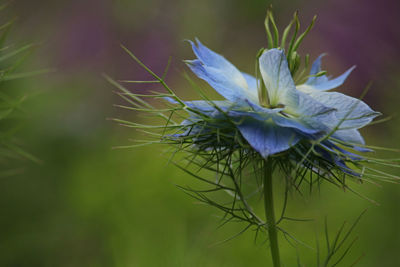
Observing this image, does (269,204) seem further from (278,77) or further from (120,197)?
(120,197)

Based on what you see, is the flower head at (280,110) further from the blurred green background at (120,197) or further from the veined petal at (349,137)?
the blurred green background at (120,197)

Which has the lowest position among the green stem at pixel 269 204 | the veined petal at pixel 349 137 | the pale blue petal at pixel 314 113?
the green stem at pixel 269 204

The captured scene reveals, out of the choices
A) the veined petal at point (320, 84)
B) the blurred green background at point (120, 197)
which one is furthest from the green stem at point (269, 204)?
the blurred green background at point (120, 197)

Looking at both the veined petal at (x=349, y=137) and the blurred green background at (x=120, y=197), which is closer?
the veined petal at (x=349, y=137)

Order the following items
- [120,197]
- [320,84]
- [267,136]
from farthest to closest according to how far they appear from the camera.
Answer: [120,197]
[320,84]
[267,136]

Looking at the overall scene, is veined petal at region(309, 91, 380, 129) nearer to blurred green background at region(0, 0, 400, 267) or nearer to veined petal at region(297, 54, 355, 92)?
veined petal at region(297, 54, 355, 92)

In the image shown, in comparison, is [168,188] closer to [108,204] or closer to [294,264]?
[108,204]

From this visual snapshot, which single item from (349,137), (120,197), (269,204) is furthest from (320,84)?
(120,197)

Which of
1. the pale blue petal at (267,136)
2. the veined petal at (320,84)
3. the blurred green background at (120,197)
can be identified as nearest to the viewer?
the pale blue petal at (267,136)
